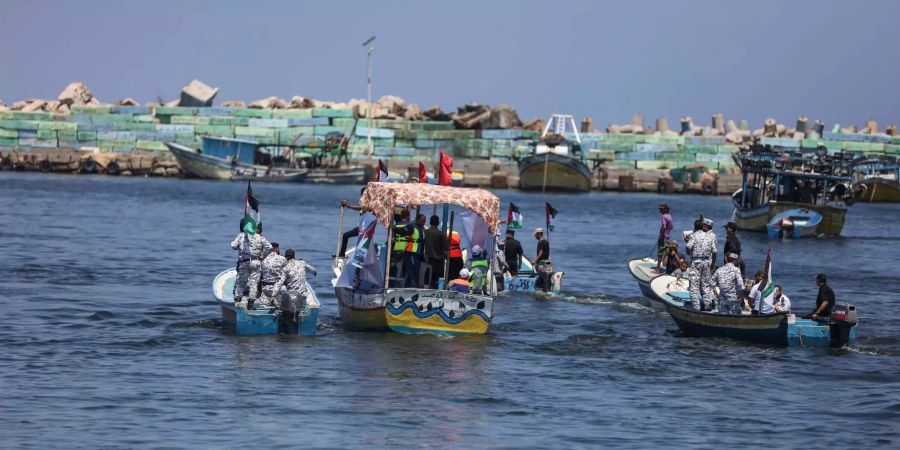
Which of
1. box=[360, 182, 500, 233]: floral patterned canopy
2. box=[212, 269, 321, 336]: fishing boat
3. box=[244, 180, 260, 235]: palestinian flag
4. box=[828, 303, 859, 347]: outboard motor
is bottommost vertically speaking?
box=[212, 269, 321, 336]: fishing boat

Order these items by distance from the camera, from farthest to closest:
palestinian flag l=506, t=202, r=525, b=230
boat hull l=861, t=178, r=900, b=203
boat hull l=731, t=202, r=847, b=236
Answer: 1. boat hull l=861, t=178, r=900, b=203
2. boat hull l=731, t=202, r=847, b=236
3. palestinian flag l=506, t=202, r=525, b=230

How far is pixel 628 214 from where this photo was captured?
7188 centimetres

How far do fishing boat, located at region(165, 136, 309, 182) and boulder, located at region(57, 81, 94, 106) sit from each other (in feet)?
73.1

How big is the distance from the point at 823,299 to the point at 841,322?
50cm

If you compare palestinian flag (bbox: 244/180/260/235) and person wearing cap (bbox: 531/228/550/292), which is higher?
palestinian flag (bbox: 244/180/260/235)

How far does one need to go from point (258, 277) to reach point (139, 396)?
4.30 meters

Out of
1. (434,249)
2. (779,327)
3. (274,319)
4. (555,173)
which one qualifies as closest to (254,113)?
(555,173)

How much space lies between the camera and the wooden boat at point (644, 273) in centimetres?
3156

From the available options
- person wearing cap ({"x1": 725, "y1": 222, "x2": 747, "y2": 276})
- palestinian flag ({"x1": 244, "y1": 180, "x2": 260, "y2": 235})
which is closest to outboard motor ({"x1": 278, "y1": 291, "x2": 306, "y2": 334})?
palestinian flag ({"x1": 244, "y1": 180, "x2": 260, "y2": 235})

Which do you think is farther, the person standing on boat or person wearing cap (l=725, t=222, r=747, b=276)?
person wearing cap (l=725, t=222, r=747, b=276)

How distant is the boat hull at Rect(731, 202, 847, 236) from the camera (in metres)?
53.2

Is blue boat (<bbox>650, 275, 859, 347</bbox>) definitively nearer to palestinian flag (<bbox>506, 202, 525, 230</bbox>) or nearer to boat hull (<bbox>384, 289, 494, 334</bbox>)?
boat hull (<bbox>384, 289, 494, 334</bbox>)

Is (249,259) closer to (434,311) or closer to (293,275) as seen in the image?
(293,275)

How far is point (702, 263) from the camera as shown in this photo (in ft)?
84.0
